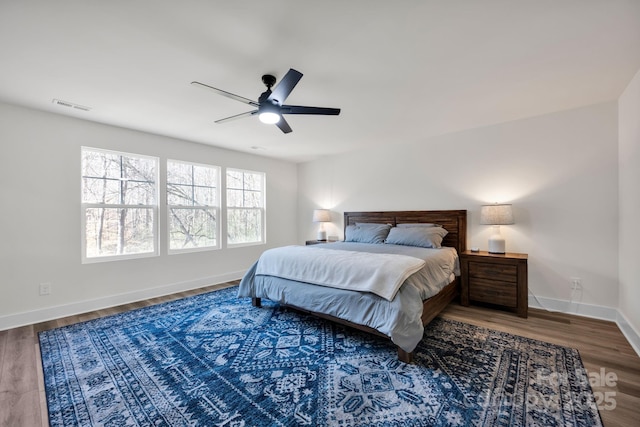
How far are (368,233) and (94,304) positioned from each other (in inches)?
153

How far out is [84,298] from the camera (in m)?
3.46

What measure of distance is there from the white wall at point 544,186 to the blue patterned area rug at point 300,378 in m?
1.35

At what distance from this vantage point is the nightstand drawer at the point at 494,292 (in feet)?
10.5

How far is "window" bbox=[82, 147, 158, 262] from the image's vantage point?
3586 mm

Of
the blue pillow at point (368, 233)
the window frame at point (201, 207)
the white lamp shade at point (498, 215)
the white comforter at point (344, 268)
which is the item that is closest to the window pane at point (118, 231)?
the window frame at point (201, 207)

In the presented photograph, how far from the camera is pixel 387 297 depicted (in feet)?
7.44

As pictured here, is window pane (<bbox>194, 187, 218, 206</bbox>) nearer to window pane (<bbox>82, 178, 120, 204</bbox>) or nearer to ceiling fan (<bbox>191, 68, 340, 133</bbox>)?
window pane (<bbox>82, 178, 120, 204</bbox>)

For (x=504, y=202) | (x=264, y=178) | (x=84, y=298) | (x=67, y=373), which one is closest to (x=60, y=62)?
(x=67, y=373)

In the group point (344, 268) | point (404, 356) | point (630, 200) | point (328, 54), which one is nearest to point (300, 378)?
point (404, 356)

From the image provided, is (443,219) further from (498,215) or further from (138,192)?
(138,192)

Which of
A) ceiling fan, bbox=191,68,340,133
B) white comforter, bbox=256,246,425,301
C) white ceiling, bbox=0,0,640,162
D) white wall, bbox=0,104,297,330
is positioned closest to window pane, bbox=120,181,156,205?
white wall, bbox=0,104,297,330

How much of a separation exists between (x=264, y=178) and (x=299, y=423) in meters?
4.66

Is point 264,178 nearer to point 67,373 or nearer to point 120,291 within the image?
point 120,291

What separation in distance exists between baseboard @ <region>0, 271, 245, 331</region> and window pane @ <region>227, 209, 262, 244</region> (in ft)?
2.74
